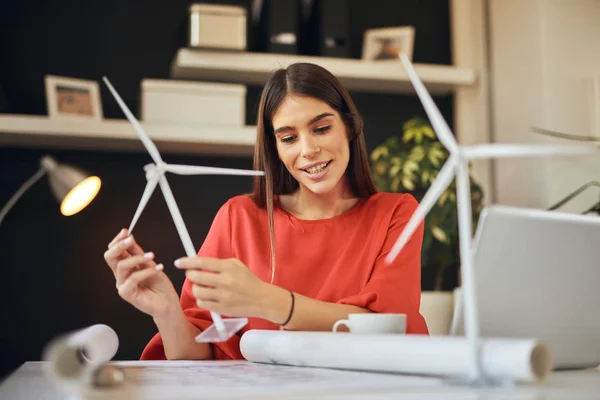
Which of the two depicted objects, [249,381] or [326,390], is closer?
[326,390]

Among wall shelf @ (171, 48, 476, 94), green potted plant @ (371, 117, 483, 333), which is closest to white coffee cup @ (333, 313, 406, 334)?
green potted plant @ (371, 117, 483, 333)

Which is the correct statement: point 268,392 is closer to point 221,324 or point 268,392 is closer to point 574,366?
point 221,324

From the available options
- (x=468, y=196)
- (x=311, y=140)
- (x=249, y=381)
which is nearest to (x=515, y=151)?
(x=468, y=196)

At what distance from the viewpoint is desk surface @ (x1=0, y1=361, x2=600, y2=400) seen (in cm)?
83

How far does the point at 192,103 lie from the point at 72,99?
20.4 inches

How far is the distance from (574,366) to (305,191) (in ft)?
3.11

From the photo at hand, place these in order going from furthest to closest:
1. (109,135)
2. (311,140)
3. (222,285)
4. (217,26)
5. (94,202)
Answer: (94,202), (217,26), (109,135), (311,140), (222,285)

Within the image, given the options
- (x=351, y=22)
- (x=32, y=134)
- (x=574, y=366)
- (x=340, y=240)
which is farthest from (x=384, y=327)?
(x=351, y=22)

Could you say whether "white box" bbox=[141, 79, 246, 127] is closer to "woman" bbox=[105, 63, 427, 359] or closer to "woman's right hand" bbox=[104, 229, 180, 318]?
"woman" bbox=[105, 63, 427, 359]

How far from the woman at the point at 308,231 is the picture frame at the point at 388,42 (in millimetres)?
1591

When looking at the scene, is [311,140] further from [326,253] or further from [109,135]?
[109,135]

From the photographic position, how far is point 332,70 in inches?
129

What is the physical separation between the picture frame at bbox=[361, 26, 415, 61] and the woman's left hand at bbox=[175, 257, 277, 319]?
7.86 ft

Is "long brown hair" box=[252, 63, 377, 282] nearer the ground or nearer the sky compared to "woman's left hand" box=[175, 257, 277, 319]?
nearer the sky
